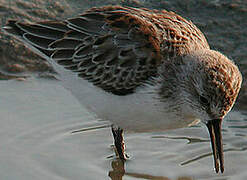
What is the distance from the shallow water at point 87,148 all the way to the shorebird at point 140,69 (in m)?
0.29

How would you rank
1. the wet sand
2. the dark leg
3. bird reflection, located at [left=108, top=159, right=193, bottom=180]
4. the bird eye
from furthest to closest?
the dark leg, the wet sand, bird reflection, located at [left=108, top=159, right=193, bottom=180], the bird eye

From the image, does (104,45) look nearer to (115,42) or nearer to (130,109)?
(115,42)

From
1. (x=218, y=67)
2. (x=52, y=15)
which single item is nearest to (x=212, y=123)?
(x=218, y=67)

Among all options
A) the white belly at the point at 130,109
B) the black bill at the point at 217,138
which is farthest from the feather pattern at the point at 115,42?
the black bill at the point at 217,138

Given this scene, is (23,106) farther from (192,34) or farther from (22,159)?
(192,34)

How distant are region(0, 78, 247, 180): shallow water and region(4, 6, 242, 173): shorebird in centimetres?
29

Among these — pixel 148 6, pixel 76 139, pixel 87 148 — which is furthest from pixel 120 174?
pixel 148 6

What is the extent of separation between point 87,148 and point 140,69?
60.8 inches

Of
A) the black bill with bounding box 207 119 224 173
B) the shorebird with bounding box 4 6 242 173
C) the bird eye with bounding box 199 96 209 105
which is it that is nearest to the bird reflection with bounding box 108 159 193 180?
the shorebird with bounding box 4 6 242 173

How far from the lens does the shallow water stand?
279 inches

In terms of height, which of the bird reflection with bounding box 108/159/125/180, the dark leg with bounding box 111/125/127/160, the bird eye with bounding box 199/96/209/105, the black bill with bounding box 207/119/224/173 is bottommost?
the bird reflection with bounding box 108/159/125/180

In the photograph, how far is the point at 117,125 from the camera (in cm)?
709

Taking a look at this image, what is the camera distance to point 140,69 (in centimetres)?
673

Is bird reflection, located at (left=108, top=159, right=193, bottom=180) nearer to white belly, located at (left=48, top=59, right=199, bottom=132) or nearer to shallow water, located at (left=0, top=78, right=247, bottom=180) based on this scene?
shallow water, located at (left=0, top=78, right=247, bottom=180)
